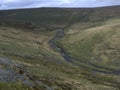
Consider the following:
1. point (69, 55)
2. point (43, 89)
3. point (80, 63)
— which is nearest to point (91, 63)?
point (80, 63)

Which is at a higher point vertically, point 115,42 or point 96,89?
point 115,42

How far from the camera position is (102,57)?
17375 centimetres

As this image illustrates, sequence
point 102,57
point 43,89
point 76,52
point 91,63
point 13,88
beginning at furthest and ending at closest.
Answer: point 76,52, point 102,57, point 91,63, point 43,89, point 13,88

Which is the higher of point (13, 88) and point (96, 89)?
point (13, 88)

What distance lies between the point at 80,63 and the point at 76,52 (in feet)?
108

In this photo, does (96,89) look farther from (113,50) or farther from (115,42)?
(115,42)

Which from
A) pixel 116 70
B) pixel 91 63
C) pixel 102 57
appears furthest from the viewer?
pixel 102 57

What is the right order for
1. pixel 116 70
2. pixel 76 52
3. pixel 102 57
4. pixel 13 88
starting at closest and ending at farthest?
pixel 13 88 < pixel 116 70 < pixel 102 57 < pixel 76 52

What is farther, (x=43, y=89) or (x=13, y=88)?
(x=43, y=89)

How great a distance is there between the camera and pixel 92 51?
189 m

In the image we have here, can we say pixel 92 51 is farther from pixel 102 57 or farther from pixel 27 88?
pixel 27 88

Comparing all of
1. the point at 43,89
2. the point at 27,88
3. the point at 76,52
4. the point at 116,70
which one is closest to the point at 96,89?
the point at 43,89

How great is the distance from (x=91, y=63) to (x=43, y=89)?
386 feet

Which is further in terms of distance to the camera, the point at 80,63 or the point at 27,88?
the point at 80,63
